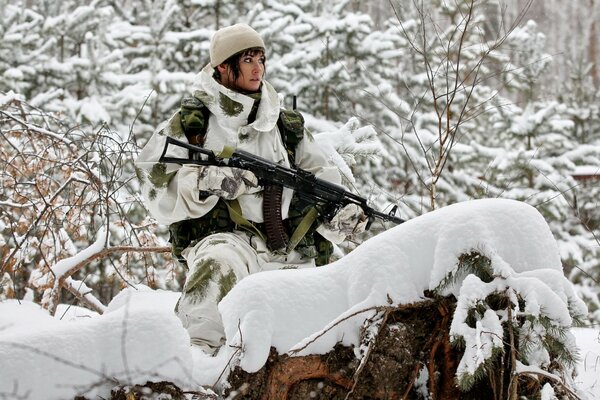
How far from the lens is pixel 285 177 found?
11.3 ft

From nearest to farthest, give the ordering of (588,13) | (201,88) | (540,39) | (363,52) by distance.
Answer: (201,88) < (363,52) < (540,39) < (588,13)

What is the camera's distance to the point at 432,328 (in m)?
2.16

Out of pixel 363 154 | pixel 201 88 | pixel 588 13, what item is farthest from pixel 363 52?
pixel 588 13

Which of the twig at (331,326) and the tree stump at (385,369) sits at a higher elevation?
the twig at (331,326)

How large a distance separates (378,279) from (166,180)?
158 centimetres

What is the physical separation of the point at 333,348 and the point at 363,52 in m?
12.1

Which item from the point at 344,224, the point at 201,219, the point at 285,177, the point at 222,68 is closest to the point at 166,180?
the point at 201,219

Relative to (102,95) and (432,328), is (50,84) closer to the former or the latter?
(102,95)

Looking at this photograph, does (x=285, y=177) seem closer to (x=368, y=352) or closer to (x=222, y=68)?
(x=222, y=68)

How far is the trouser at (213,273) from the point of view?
2.87 m

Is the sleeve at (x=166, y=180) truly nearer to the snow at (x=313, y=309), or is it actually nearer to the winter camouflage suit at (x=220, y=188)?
the winter camouflage suit at (x=220, y=188)

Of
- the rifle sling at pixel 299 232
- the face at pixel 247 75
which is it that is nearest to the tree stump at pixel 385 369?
the rifle sling at pixel 299 232

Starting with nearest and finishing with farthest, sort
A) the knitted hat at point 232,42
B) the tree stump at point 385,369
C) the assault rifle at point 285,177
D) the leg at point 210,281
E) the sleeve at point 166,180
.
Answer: the tree stump at point 385,369, the leg at point 210,281, the assault rifle at point 285,177, the sleeve at point 166,180, the knitted hat at point 232,42

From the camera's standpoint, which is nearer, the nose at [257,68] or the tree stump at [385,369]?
the tree stump at [385,369]
